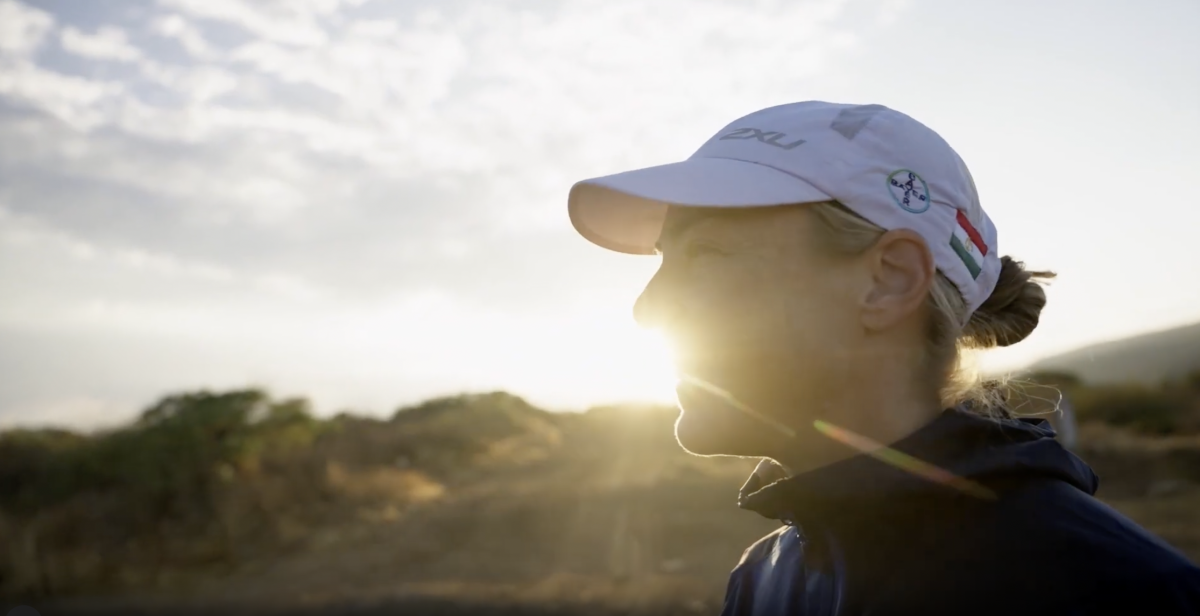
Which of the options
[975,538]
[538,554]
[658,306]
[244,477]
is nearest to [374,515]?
[244,477]

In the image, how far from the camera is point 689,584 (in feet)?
22.0

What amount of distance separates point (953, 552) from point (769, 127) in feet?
2.79

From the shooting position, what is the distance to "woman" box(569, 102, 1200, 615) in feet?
5.25

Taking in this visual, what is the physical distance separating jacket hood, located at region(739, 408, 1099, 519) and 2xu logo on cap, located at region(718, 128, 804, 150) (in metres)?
0.56

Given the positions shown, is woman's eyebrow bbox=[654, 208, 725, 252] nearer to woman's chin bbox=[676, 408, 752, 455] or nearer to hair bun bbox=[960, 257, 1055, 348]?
woman's chin bbox=[676, 408, 752, 455]

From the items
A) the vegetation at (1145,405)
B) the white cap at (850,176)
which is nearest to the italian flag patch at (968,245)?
the white cap at (850,176)

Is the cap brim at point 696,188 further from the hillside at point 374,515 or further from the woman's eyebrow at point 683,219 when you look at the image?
the hillside at point 374,515

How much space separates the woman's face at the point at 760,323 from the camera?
177cm

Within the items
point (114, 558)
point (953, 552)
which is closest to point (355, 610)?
point (953, 552)

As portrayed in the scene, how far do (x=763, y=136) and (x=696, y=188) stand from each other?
0.61 feet

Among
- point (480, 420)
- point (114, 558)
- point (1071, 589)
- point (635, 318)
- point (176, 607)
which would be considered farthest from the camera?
point (480, 420)

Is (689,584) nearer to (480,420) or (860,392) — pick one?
(860,392)

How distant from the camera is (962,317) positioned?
6.28ft

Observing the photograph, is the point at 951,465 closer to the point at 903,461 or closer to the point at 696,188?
the point at 903,461
